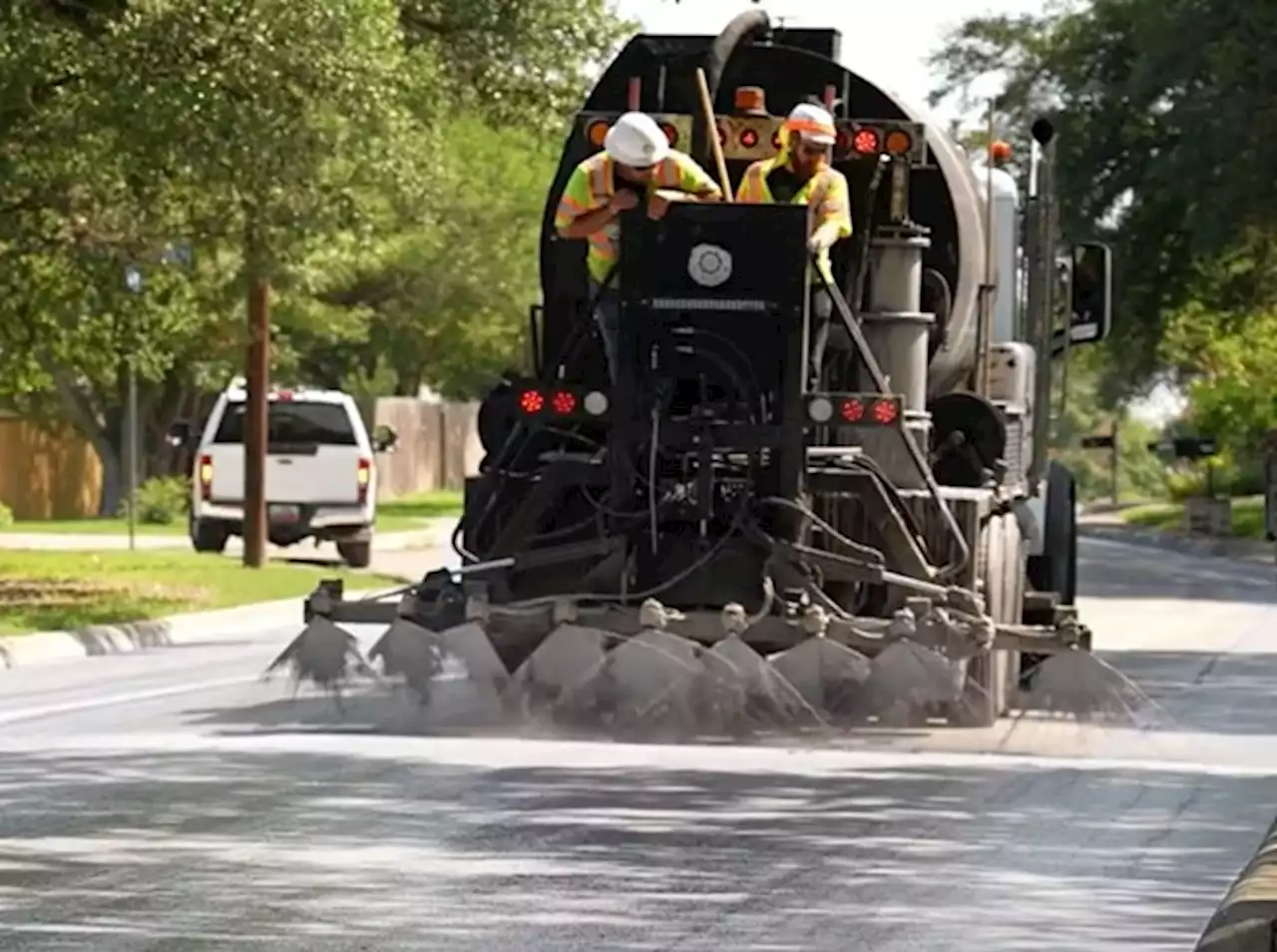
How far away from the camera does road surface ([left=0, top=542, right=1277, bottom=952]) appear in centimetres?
1011

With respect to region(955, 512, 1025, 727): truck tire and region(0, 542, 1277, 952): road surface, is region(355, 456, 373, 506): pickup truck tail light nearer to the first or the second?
region(0, 542, 1277, 952): road surface

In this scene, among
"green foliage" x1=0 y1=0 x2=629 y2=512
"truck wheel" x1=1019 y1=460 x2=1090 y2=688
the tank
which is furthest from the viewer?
"green foliage" x1=0 y1=0 x2=629 y2=512

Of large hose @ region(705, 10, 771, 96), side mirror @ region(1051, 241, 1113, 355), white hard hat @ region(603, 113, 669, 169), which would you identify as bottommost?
side mirror @ region(1051, 241, 1113, 355)

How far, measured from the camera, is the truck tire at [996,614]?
52.8 feet

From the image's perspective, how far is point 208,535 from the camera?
36.9m

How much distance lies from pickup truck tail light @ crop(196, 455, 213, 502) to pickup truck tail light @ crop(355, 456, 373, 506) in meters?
1.62

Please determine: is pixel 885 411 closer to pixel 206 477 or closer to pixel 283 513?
pixel 283 513

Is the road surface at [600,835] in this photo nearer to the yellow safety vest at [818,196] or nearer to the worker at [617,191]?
the worker at [617,191]

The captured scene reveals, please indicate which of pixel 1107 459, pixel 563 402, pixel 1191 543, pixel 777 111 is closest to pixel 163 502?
pixel 1191 543

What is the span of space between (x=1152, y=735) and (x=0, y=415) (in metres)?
38.1

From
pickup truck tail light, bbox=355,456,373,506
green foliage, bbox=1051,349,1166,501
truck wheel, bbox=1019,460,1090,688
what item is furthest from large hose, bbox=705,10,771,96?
green foliage, bbox=1051,349,1166,501

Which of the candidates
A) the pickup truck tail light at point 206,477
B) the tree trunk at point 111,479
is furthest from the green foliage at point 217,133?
the tree trunk at point 111,479

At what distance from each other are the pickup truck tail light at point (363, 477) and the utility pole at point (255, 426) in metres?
2.62

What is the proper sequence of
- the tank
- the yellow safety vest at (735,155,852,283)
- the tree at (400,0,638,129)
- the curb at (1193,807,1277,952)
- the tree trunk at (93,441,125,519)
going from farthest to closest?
the tree trunk at (93,441,125,519) < the tree at (400,0,638,129) < the tank < the yellow safety vest at (735,155,852,283) < the curb at (1193,807,1277,952)
